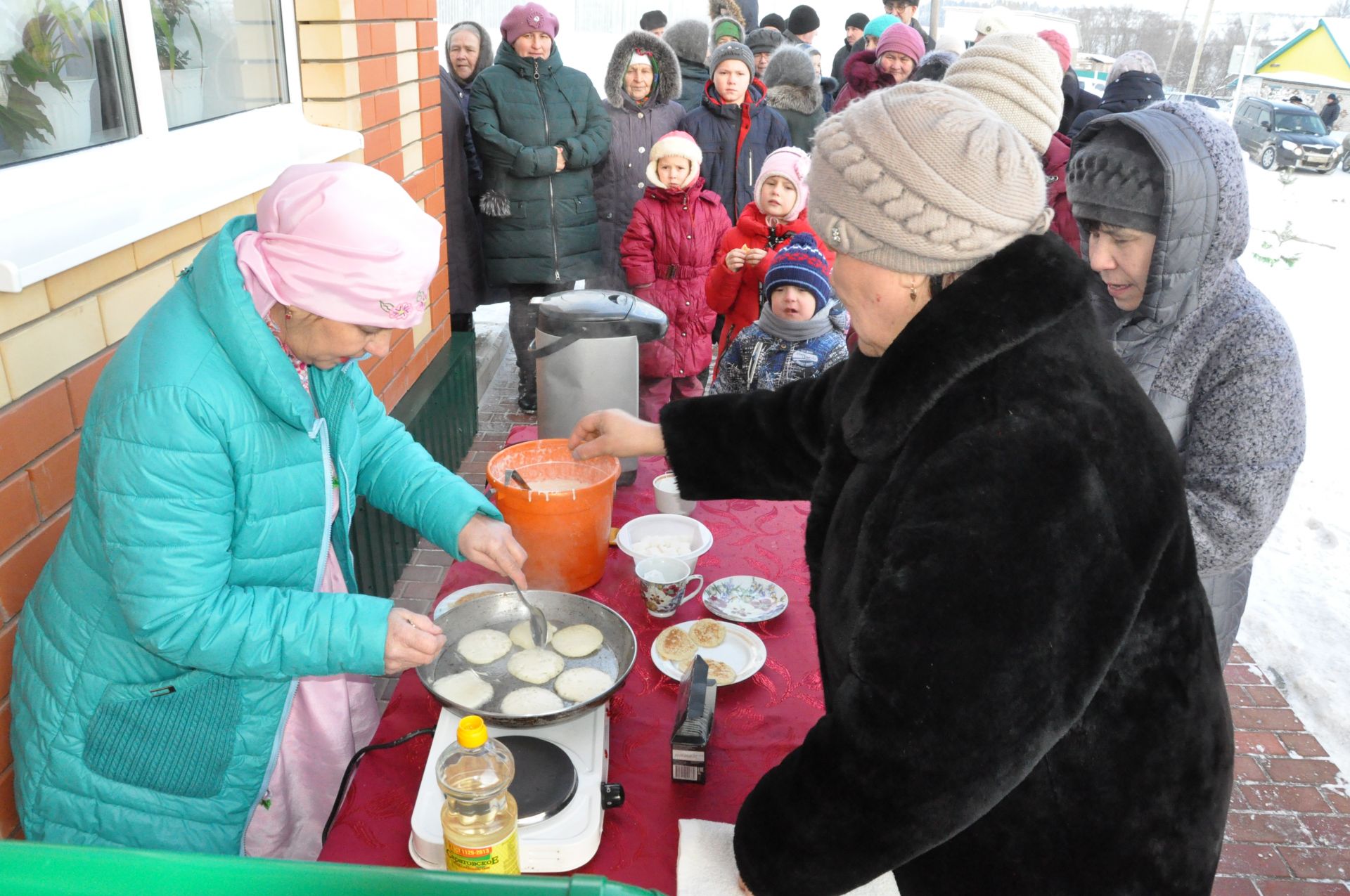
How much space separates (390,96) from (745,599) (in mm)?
2732

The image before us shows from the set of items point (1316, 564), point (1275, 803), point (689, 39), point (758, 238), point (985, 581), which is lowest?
point (1316, 564)

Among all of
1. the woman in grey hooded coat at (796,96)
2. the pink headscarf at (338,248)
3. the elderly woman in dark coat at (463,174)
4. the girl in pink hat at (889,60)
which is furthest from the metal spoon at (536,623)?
the woman in grey hooded coat at (796,96)

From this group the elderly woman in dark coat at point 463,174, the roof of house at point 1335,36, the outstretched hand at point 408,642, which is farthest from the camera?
the roof of house at point 1335,36

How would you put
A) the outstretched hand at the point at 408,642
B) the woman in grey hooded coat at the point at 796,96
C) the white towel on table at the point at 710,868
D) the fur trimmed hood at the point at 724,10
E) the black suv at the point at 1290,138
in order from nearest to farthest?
1. the white towel on table at the point at 710,868
2. the outstretched hand at the point at 408,642
3. the woman in grey hooded coat at the point at 796,96
4. the fur trimmed hood at the point at 724,10
5. the black suv at the point at 1290,138

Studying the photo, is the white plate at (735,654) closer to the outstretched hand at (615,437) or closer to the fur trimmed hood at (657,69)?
the outstretched hand at (615,437)

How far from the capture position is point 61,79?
2068 millimetres

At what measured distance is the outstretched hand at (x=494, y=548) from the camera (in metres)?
1.88

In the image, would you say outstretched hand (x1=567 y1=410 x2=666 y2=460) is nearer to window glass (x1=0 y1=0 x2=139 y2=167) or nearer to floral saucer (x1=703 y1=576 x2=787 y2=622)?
floral saucer (x1=703 y1=576 x2=787 y2=622)

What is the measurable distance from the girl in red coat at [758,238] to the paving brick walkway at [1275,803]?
2033 mm

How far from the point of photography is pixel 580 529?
2.00m

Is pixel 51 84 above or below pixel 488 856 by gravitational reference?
above

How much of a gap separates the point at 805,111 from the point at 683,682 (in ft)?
19.1

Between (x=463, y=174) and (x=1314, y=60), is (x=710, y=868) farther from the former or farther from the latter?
(x=1314, y=60)

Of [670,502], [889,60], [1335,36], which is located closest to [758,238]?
[670,502]
